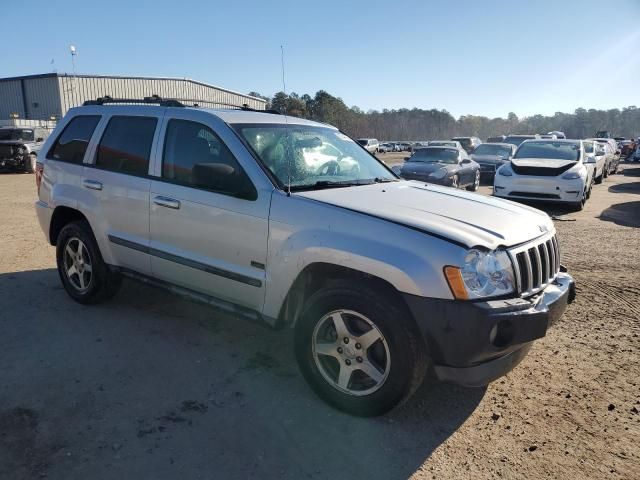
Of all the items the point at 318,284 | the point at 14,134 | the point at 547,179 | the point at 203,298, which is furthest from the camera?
the point at 14,134

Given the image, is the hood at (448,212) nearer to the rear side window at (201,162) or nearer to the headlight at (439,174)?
the rear side window at (201,162)

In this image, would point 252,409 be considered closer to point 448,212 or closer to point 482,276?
point 482,276

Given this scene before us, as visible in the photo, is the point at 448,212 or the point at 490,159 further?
the point at 490,159

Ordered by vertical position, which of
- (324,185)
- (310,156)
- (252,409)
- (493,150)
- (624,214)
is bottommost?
(252,409)

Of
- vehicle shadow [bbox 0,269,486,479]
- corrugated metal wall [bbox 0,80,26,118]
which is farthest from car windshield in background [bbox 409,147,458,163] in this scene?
corrugated metal wall [bbox 0,80,26,118]

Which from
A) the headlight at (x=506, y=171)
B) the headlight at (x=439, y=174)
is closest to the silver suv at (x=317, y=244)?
the headlight at (x=506, y=171)

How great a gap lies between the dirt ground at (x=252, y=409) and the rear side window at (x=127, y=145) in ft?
4.72

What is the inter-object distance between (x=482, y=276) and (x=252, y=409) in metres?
1.68

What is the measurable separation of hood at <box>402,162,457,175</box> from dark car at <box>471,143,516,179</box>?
15.2 feet

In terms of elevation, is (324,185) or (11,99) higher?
(11,99)

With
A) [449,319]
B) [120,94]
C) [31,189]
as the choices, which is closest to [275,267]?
[449,319]

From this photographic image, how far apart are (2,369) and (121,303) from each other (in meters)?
1.47

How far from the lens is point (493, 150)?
19094 millimetres

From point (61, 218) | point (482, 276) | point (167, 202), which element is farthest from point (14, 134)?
point (482, 276)
